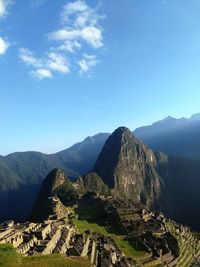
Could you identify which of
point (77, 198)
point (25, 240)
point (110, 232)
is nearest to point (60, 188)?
point (77, 198)

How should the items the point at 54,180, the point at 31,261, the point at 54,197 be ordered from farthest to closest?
the point at 54,180
the point at 54,197
the point at 31,261

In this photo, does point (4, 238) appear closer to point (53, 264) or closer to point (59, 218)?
point (53, 264)

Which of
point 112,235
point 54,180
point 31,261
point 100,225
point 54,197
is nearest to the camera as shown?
point 31,261

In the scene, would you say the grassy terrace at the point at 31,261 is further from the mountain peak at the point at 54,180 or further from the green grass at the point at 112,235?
the mountain peak at the point at 54,180

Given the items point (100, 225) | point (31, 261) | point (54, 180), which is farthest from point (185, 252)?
point (54, 180)

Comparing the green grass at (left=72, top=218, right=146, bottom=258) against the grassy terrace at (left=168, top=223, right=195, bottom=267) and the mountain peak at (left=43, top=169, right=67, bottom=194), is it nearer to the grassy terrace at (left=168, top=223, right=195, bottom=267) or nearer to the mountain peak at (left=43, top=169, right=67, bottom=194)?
the grassy terrace at (left=168, top=223, right=195, bottom=267)

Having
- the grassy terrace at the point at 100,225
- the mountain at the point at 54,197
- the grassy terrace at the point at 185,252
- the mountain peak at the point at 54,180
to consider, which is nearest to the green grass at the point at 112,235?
the grassy terrace at the point at 100,225

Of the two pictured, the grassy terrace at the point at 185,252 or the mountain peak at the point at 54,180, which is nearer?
the grassy terrace at the point at 185,252

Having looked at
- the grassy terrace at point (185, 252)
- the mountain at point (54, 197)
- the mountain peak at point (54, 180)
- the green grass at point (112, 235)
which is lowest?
the grassy terrace at point (185, 252)

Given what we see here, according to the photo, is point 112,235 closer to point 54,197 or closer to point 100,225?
point 100,225

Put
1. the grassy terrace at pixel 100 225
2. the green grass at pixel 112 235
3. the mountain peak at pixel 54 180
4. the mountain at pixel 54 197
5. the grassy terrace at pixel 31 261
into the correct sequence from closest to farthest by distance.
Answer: the grassy terrace at pixel 31 261, the green grass at pixel 112 235, the grassy terrace at pixel 100 225, the mountain at pixel 54 197, the mountain peak at pixel 54 180

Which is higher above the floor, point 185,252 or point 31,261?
point 31,261
